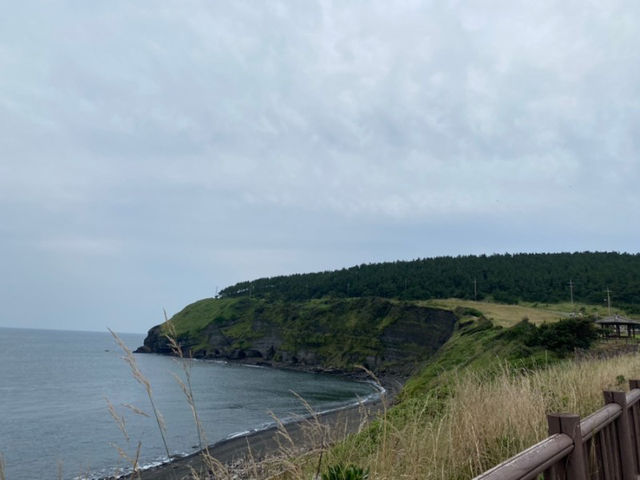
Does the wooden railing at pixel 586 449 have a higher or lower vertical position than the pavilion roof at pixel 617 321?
lower

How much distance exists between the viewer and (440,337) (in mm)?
71125

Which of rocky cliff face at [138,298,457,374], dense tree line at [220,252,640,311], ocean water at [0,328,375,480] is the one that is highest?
dense tree line at [220,252,640,311]

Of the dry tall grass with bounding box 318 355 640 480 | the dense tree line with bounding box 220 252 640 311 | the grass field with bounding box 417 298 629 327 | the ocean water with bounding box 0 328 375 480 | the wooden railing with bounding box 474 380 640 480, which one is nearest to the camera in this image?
the wooden railing with bounding box 474 380 640 480

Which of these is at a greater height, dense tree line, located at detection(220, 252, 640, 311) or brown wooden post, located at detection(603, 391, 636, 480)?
dense tree line, located at detection(220, 252, 640, 311)

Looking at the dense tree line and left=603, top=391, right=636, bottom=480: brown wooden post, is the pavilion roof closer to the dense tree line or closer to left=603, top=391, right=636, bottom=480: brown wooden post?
the dense tree line

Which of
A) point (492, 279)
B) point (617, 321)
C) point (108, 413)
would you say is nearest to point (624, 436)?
point (617, 321)

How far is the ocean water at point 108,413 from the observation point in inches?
1021

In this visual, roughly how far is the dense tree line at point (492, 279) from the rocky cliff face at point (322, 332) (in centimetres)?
1065

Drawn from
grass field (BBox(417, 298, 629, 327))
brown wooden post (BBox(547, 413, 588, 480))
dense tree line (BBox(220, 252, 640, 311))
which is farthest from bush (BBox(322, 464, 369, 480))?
dense tree line (BBox(220, 252, 640, 311))

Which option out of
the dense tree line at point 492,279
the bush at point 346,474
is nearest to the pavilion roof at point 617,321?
the dense tree line at point 492,279

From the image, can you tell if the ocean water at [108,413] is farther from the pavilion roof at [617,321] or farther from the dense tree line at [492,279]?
the dense tree line at [492,279]

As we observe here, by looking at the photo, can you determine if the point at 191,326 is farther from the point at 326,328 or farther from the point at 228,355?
the point at 326,328

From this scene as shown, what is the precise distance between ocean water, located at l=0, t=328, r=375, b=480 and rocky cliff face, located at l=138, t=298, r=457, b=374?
10.5 metres

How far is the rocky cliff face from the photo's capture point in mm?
75625
